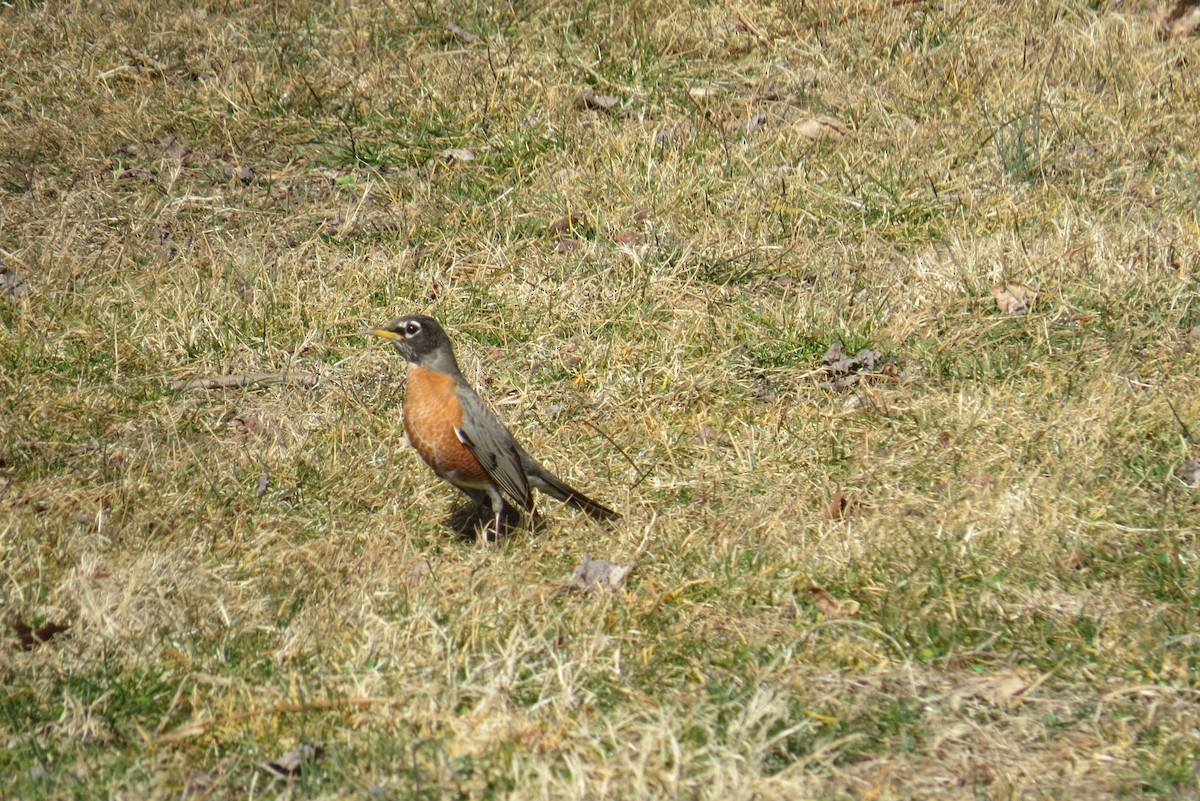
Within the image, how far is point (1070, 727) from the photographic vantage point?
3.59 meters

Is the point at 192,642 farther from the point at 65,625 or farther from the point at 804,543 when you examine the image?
the point at 804,543

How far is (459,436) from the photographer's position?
4.85m

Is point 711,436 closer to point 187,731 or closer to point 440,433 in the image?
point 440,433

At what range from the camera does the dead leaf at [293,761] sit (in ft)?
10.8

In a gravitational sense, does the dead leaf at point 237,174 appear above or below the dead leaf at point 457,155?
below

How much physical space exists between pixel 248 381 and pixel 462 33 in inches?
136

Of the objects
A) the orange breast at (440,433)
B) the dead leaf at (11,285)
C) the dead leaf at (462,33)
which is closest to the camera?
the orange breast at (440,433)

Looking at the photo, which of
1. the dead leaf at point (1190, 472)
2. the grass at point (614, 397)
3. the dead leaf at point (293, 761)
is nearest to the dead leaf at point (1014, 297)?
the grass at point (614, 397)

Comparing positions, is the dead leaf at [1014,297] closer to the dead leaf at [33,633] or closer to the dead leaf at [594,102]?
the dead leaf at [594,102]

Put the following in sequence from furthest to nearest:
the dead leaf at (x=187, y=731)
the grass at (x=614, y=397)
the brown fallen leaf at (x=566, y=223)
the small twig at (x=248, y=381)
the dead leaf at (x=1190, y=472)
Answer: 1. the brown fallen leaf at (x=566, y=223)
2. the small twig at (x=248, y=381)
3. the dead leaf at (x=1190, y=472)
4. the grass at (x=614, y=397)
5. the dead leaf at (x=187, y=731)

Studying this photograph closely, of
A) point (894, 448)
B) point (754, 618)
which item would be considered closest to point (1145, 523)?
point (894, 448)

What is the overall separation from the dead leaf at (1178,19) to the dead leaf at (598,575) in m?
5.54

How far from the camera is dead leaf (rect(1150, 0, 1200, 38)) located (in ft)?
26.2

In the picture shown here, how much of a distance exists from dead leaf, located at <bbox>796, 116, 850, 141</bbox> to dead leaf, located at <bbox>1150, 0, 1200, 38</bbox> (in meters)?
2.21
